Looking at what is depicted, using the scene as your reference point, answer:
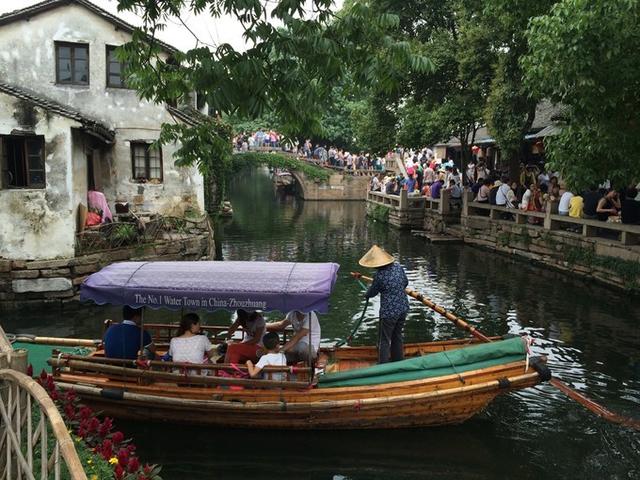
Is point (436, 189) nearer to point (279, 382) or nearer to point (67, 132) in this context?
point (67, 132)

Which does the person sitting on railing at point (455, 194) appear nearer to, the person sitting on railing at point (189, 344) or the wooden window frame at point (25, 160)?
the wooden window frame at point (25, 160)

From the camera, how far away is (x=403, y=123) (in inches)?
1083

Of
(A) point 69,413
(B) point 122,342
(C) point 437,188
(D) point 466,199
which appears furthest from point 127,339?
(C) point 437,188

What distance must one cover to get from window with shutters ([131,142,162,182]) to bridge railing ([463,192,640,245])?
38.8 feet

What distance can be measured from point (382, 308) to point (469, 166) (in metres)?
22.5

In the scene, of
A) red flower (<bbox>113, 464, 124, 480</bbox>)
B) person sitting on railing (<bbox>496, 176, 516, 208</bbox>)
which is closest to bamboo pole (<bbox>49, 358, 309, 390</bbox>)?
red flower (<bbox>113, 464, 124, 480</bbox>)

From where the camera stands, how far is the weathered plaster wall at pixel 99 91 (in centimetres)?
1797

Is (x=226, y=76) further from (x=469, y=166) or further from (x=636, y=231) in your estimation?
(x=469, y=166)

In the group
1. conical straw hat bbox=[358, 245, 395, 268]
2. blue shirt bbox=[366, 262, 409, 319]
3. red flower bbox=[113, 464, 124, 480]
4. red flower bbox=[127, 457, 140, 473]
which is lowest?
red flower bbox=[127, 457, 140, 473]

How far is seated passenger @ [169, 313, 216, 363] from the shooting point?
851cm

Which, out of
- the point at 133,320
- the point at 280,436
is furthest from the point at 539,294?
the point at 133,320

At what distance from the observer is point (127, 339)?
8.80 meters

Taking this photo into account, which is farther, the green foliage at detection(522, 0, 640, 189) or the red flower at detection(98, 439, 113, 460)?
the green foliage at detection(522, 0, 640, 189)

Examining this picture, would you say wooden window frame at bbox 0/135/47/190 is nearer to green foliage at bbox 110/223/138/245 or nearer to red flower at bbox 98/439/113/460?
green foliage at bbox 110/223/138/245
